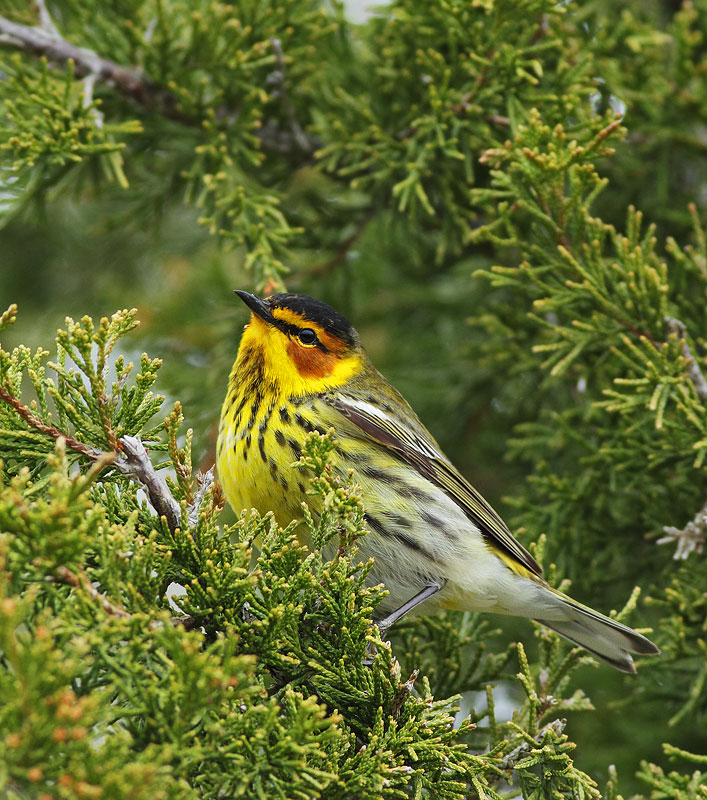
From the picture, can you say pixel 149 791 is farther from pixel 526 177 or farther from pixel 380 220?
pixel 380 220

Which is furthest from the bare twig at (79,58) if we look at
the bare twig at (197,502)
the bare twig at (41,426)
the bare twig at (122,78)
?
the bare twig at (197,502)

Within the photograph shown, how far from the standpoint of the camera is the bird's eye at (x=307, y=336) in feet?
11.3

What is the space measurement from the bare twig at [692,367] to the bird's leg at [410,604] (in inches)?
47.5

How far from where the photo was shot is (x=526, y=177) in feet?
10.3

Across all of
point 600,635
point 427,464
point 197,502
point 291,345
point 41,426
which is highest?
point 41,426

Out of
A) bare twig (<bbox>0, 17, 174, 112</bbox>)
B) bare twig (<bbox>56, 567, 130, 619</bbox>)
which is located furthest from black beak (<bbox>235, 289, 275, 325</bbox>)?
bare twig (<bbox>56, 567, 130, 619</bbox>)

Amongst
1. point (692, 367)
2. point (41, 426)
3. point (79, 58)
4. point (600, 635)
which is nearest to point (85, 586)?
point (41, 426)

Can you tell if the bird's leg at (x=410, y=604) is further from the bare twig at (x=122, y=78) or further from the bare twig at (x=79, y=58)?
the bare twig at (x=79, y=58)

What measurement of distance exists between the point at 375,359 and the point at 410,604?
97.8 inches

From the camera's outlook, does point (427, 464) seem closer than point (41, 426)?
No

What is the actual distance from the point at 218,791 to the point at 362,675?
0.51m

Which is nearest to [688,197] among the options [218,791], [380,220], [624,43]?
[624,43]

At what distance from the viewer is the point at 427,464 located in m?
3.35

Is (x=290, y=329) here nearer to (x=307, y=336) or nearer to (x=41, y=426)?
(x=307, y=336)
